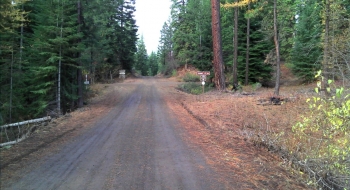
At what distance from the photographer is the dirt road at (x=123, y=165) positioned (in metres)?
5.10

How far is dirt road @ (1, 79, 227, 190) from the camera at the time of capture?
201 inches

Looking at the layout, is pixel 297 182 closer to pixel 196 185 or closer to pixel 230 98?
pixel 196 185

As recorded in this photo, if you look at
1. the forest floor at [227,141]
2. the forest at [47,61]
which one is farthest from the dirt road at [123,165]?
the forest at [47,61]

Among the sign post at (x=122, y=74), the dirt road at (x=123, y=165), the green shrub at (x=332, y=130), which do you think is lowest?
the dirt road at (x=123, y=165)

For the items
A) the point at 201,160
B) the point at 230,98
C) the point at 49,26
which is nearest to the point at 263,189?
the point at 201,160

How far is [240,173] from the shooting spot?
219 inches

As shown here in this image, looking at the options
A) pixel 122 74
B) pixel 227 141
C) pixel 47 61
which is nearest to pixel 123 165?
pixel 227 141

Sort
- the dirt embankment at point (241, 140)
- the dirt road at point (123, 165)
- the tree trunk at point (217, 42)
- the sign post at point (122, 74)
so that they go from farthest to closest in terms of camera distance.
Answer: the sign post at point (122, 74) < the tree trunk at point (217, 42) < the dirt embankment at point (241, 140) < the dirt road at point (123, 165)

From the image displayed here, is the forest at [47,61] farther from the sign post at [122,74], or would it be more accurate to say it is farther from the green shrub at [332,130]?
the sign post at [122,74]

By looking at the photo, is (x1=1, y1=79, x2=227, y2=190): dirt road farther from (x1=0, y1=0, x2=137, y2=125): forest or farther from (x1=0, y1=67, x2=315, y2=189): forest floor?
(x1=0, y1=0, x2=137, y2=125): forest

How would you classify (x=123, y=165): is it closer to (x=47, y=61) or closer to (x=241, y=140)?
(x=241, y=140)

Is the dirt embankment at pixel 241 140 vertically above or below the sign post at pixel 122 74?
below

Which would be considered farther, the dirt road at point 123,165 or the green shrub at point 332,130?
the dirt road at point 123,165

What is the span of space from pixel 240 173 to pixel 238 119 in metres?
6.04
